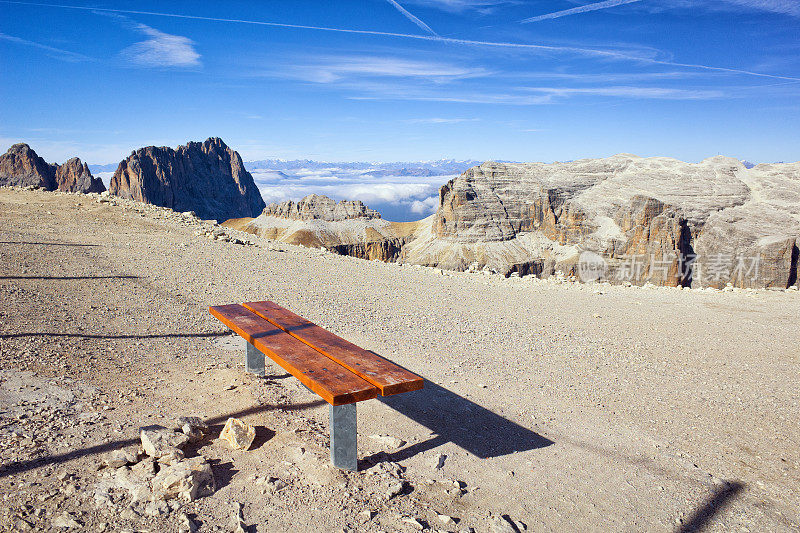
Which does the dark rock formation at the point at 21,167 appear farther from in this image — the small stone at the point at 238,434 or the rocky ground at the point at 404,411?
the small stone at the point at 238,434

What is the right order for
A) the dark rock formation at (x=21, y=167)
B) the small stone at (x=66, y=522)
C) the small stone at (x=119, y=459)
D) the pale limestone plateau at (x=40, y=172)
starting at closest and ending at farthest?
the small stone at (x=66, y=522)
the small stone at (x=119, y=459)
the dark rock formation at (x=21, y=167)
the pale limestone plateau at (x=40, y=172)

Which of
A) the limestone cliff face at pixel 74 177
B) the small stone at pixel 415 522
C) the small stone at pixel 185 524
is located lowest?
the small stone at pixel 415 522

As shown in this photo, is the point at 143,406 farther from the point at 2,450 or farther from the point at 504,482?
the point at 504,482

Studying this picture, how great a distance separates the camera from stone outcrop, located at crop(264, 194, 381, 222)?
156500 millimetres

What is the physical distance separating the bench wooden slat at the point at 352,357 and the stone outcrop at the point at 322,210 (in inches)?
5886

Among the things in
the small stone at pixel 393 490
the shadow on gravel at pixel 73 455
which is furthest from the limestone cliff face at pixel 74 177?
the small stone at pixel 393 490

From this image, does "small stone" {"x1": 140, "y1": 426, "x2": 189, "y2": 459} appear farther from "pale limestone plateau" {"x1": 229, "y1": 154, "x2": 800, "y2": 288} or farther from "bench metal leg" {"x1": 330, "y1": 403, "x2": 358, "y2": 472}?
"pale limestone plateau" {"x1": 229, "y1": 154, "x2": 800, "y2": 288}

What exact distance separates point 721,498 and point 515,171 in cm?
15990

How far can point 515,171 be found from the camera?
158 meters

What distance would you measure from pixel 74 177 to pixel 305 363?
558ft

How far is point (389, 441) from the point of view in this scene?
233 inches

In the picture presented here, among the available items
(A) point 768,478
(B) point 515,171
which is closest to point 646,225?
(B) point 515,171

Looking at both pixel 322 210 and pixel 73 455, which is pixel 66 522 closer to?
pixel 73 455

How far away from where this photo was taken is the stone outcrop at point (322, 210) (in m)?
156
